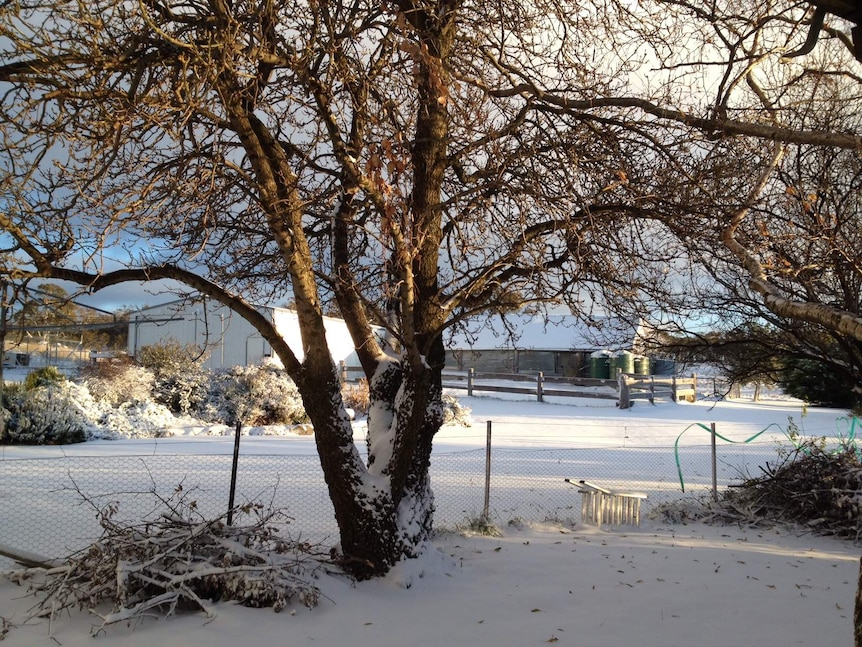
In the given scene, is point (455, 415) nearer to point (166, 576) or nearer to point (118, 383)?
point (118, 383)

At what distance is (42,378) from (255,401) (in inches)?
202

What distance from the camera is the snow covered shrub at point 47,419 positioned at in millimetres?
13367

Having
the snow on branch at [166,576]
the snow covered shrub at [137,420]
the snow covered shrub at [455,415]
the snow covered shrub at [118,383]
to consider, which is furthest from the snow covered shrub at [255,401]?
the snow on branch at [166,576]

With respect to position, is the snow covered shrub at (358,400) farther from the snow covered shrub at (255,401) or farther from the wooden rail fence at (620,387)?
the wooden rail fence at (620,387)

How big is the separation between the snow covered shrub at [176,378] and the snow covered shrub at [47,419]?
3.24 m

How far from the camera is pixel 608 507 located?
28.4 ft

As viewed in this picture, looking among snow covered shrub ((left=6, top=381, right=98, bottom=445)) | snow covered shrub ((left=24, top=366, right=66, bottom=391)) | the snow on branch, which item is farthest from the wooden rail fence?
the snow on branch

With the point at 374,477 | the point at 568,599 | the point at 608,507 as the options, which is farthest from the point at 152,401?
the point at 568,599

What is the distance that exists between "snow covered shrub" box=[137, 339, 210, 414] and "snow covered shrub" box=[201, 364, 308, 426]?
0.37m

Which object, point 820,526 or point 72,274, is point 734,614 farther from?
point 72,274

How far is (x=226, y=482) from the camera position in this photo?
1028 centimetres

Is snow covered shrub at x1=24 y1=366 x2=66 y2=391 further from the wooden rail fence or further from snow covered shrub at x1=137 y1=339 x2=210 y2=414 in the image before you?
the wooden rail fence

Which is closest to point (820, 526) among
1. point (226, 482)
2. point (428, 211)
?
point (428, 211)

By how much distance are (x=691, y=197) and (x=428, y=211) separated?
95.0 inches
